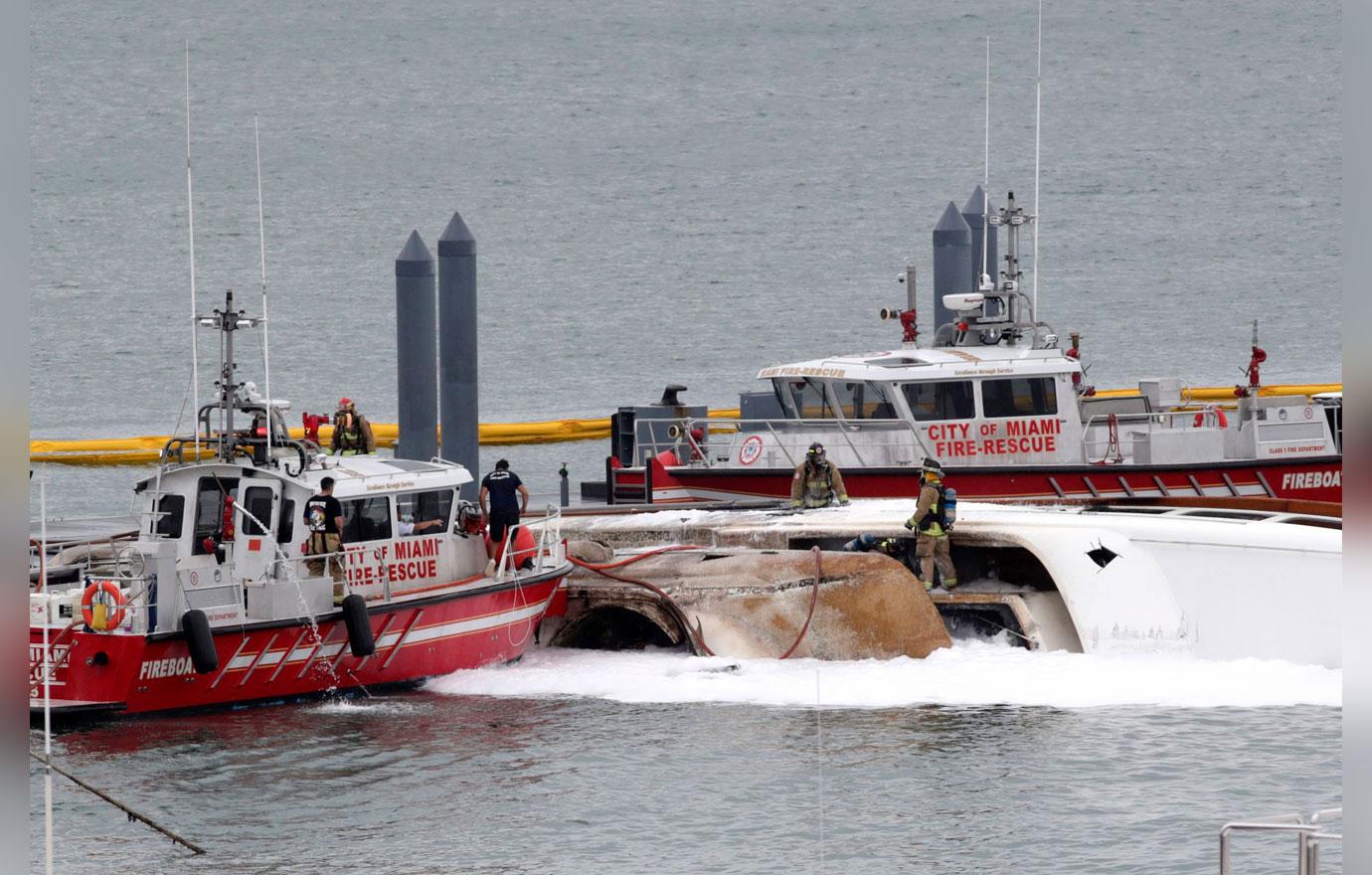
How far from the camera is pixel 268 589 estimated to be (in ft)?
52.0

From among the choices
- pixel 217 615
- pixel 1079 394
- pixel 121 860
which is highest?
pixel 1079 394

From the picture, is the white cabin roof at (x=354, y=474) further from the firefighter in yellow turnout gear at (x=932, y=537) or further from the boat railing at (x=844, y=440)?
the boat railing at (x=844, y=440)

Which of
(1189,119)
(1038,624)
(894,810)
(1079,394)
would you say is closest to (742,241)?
(1189,119)

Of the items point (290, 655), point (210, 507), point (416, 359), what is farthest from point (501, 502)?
Answer: point (416, 359)

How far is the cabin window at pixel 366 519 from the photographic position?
16.5 m

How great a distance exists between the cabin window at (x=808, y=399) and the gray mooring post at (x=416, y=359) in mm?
4393

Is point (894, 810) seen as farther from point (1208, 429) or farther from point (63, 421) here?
point (63, 421)

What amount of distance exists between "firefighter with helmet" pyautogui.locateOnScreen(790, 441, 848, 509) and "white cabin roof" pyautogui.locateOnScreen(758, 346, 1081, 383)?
2441mm

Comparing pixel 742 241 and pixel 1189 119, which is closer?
pixel 742 241

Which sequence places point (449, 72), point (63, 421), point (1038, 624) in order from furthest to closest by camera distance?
point (449, 72) < point (63, 421) < point (1038, 624)

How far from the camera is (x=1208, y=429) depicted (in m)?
23.0

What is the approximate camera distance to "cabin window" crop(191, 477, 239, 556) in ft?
53.6

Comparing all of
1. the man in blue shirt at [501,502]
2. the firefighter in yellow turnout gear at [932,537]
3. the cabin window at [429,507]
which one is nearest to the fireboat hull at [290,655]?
the man in blue shirt at [501,502]

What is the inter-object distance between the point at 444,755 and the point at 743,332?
4519 cm
